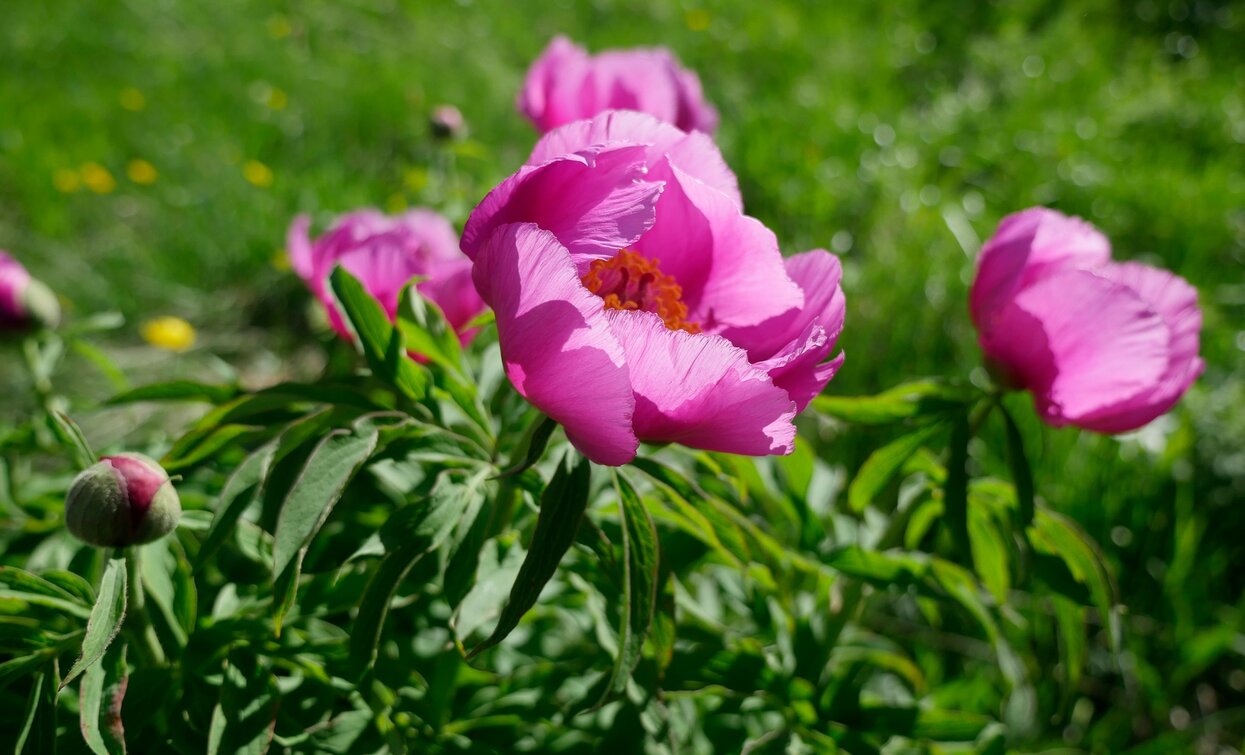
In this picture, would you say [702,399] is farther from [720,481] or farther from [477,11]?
[477,11]

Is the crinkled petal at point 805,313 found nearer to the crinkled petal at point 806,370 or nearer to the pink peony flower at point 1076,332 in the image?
the crinkled petal at point 806,370

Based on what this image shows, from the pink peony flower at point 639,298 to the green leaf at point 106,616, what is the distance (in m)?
0.31

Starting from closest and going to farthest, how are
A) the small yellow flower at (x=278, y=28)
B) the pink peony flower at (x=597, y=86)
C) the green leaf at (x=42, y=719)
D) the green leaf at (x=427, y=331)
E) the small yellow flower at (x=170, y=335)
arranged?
1. the green leaf at (x=42, y=719)
2. the green leaf at (x=427, y=331)
3. the pink peony flower at (x=597, y=86)
4. the small yellow flower at (x=170, y=335)
5. the small yellow flower at (x=278, y=28)

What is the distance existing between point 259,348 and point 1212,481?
2123 mm

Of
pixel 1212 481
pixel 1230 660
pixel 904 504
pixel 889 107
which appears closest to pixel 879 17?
pixel 889 107

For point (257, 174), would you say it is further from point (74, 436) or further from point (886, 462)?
point (886, 462)

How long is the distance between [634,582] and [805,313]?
0.81ft

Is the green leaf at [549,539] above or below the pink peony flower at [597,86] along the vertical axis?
below

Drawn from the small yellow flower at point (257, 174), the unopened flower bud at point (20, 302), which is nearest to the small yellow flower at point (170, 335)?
the small yellow flower at point (257, 174)

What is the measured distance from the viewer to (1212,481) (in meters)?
1.99

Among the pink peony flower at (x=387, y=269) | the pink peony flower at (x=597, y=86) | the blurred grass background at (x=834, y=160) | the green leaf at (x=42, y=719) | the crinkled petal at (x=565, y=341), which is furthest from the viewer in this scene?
the blurred grass background at (x=834, y=160)

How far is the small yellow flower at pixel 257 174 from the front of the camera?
2.89 meters

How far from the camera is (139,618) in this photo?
0.83 meters

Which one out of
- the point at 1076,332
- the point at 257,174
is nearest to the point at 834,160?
the point at 257,174
